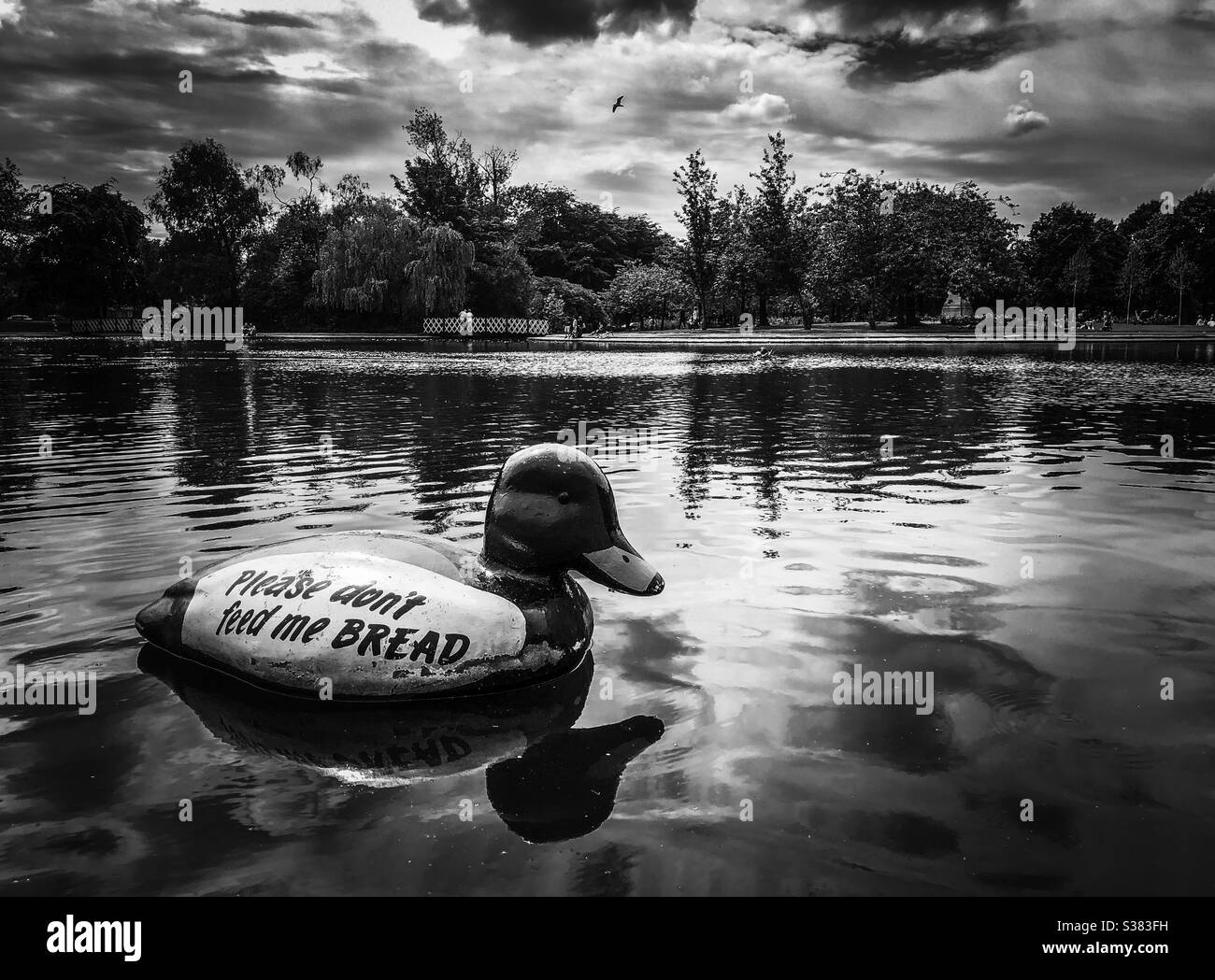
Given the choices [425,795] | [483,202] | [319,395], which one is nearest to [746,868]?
[425,795]

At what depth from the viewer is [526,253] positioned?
93.6 metres

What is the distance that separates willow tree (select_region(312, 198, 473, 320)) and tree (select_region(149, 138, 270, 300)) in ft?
88.3

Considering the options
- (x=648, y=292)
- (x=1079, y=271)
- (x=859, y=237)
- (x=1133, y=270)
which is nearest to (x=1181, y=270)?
(x=1133, y=270)

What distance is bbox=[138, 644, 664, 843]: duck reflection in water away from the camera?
401cm

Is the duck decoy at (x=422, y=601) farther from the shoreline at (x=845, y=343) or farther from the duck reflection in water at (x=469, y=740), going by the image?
the shoreline at (x=845, y=343)

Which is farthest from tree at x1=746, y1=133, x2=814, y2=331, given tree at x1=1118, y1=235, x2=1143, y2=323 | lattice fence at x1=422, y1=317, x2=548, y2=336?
tree at x1=1118, y1=235, x2=1143, y2=323

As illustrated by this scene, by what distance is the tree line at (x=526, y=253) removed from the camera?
6119 centimetres

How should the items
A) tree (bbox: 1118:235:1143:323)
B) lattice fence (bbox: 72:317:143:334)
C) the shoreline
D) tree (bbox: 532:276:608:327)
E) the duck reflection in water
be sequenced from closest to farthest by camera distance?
the duck reflection in water → the shoreline → tree (bbox: 532:276:608:327) → lattice fence (bbox: 72:317:143:334) → tree (bbox: 1118:235:1143:323)

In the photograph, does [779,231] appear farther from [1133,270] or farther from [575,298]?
[1133,270]

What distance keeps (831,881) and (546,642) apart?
7.35 feet

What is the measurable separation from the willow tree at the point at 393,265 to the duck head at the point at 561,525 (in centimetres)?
5849

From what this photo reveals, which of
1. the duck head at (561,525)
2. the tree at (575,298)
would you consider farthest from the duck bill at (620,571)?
the tree at (575,298)

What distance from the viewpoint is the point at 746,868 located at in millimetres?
3432

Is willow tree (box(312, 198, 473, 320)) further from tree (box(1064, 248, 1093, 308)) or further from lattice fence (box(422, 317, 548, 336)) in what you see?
tree (box(1064, 248, 1093, 308))
